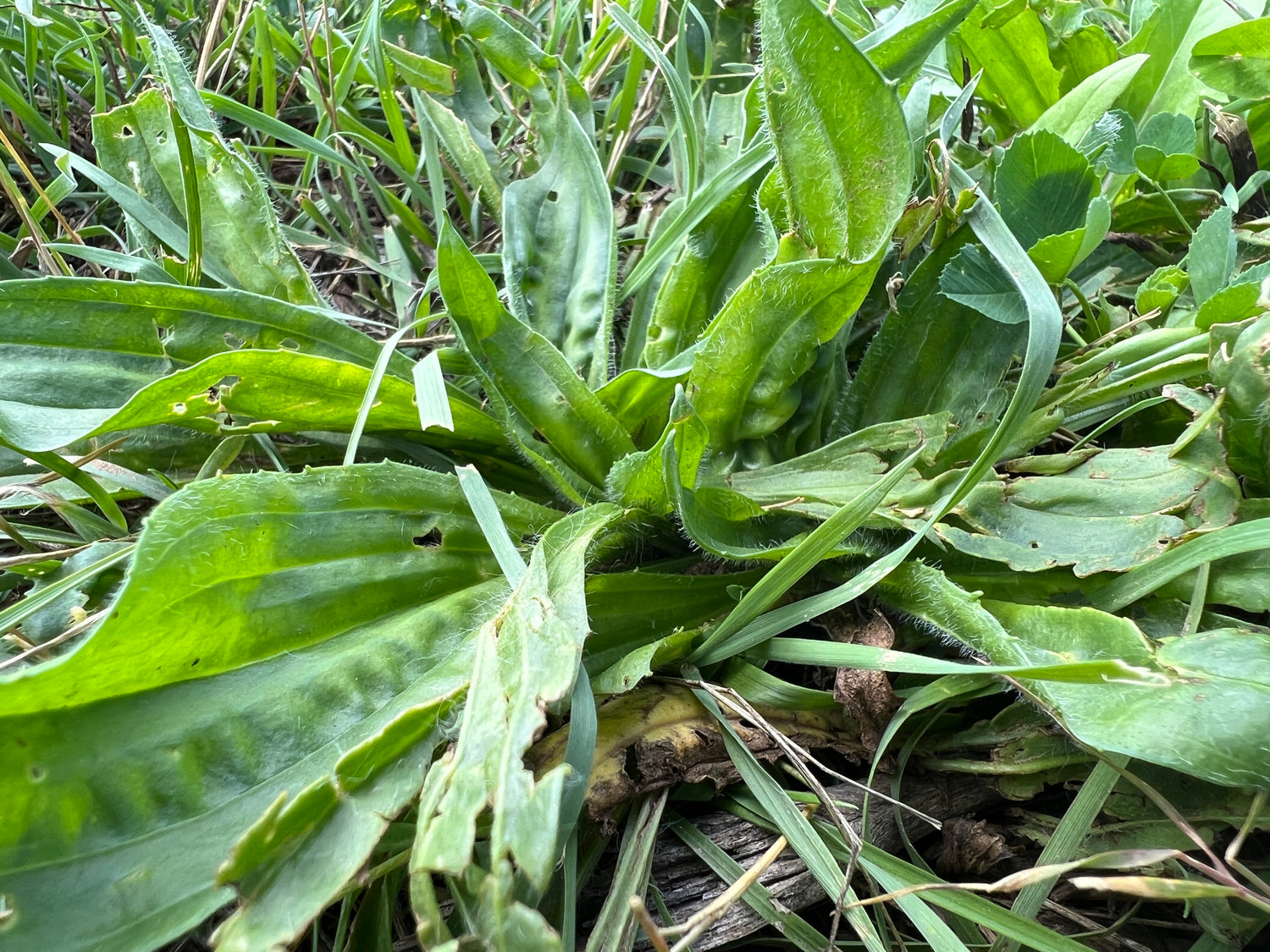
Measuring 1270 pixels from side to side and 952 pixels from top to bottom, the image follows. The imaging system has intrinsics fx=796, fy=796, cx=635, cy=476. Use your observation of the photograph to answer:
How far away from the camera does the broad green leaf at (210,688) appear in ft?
1.89

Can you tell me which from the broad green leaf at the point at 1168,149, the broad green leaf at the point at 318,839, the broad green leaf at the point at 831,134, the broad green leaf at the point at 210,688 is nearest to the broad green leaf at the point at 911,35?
the broad green leaf at the point at 831,134

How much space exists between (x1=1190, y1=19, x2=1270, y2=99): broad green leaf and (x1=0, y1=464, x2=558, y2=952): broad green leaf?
3.81 ft

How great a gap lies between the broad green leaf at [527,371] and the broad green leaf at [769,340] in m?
0.13

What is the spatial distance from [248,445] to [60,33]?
1.31m

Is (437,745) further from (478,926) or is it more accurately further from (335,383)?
(335,383)

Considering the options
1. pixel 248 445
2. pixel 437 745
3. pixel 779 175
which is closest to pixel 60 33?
pixel 248 445

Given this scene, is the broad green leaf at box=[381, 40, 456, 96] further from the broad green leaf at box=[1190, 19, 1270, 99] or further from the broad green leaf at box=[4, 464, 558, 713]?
the broad green leaf at box=[1190, 19, 1270, 99]

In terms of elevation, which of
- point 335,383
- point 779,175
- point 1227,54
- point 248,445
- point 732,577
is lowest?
point 732,577

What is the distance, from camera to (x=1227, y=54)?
3.47ft

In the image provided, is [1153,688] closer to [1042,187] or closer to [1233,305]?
[1233,305]

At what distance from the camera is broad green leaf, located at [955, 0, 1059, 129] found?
1.19 metres

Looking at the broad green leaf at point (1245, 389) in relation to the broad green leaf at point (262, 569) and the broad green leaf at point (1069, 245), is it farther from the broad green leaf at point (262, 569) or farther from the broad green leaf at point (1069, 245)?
the broad green leaf at point (262, 569)

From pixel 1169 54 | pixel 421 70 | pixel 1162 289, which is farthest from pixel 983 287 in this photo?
pixel 421 70

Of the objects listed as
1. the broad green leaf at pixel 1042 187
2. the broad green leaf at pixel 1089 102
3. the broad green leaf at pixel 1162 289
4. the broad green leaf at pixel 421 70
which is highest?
the broad green leaf at pixel 421 70
